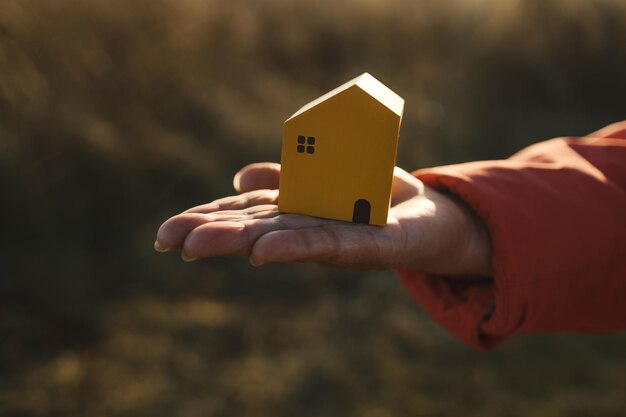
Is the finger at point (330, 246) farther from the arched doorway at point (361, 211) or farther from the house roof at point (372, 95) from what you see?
the house roof at point (372, 95)

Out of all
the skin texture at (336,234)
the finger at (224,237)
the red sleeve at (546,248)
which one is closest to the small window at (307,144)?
the skin texture at (336,234)

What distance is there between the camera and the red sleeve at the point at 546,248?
2.07 meters

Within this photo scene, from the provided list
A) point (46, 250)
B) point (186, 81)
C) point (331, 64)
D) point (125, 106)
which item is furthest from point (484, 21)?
point (46, 250)

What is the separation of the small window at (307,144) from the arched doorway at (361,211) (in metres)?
0.23

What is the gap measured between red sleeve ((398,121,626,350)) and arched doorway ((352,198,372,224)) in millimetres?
375

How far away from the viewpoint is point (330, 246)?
1777 millimetres

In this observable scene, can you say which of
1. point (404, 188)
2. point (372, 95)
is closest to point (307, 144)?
point (372, 95)

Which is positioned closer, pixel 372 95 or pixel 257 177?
pixel 372 95

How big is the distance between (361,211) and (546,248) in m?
0.61

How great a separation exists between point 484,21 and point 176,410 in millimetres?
3833

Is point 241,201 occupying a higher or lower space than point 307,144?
lower

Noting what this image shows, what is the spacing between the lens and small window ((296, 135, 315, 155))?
81.4 inches

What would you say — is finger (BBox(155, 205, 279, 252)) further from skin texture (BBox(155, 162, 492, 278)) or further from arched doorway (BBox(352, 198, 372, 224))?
arched doorway (BBox(352, 198, 372, 224))

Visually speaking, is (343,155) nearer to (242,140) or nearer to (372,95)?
(372,95)
